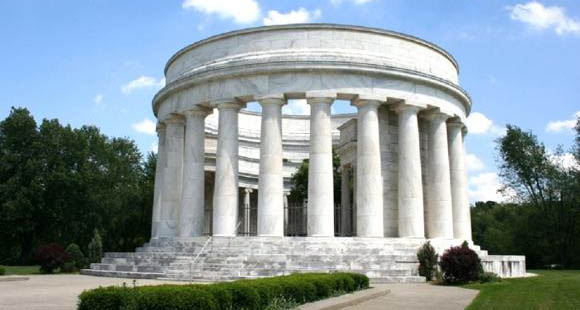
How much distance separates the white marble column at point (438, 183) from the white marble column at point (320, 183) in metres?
9.57

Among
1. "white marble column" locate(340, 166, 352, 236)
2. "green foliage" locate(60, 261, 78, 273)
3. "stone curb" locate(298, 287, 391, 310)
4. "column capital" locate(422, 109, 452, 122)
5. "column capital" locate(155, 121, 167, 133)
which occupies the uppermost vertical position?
"column capital" locate(155, 121, 167, 133)

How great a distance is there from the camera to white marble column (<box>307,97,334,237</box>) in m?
37.2

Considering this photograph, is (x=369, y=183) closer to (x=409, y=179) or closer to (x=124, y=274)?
(x=409, y=179)

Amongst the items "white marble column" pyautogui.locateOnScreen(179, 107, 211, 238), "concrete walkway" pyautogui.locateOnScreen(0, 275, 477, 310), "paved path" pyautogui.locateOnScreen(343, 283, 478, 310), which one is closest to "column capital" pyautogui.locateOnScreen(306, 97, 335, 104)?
"white marble column" pyautogui.locateOnScreen(179, 107, 211, 238)

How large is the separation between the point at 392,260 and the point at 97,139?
57.6 meters

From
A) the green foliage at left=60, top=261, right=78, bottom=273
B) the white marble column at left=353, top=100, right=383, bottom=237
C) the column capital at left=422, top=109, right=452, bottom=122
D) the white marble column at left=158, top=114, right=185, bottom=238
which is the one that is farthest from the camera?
the green foliage at left=60, top=261, right=78, bottom=273

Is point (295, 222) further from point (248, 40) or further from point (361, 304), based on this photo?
point (361, 304)

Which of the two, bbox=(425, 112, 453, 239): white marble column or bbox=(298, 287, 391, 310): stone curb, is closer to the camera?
bbox=(298, 287, 391, 310): stone curb

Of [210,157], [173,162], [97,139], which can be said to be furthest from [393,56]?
[97,139]

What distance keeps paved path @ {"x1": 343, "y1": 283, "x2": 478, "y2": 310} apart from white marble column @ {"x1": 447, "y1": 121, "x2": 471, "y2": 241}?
1769 centimetres

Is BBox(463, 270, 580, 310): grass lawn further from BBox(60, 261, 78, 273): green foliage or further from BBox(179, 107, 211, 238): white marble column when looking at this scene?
BBox(60, 261, 78, 273): green foliage

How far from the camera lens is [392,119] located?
44.5 metres

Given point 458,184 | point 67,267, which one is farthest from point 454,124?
point 67,267

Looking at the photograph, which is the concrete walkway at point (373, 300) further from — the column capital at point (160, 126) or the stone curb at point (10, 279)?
the column capital at point (160, 126)
